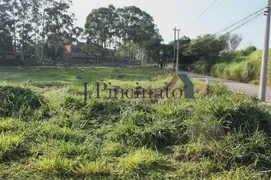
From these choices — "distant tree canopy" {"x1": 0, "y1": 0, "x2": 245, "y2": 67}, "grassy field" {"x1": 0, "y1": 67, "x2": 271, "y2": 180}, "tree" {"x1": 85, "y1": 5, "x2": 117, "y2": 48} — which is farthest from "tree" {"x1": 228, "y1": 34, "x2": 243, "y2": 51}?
"grassy field" {"x1": 0, "y1": 67, "x2": 271, "y2": 180}

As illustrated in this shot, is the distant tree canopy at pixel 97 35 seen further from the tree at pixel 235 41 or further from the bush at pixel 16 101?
the bush at pixel 16 101

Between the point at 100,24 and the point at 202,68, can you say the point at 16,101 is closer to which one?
the point at 202,68

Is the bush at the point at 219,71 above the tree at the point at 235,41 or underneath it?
underneath

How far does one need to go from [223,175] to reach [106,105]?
2.99 meters

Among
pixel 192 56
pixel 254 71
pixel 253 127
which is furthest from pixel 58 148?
pixel 192 56

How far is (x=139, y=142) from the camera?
360cm

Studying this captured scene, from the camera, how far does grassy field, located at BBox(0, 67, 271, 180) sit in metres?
2.76

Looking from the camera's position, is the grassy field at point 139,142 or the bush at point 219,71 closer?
the grassy field at point 139,142

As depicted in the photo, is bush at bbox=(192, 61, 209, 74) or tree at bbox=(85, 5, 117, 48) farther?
tree at bbox=(85, 5, 117, 48)

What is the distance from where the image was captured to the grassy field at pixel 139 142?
2764mm

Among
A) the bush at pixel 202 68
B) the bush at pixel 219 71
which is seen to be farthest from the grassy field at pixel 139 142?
the bush at pixel 202 68

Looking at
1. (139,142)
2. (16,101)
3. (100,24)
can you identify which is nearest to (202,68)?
(16,101)

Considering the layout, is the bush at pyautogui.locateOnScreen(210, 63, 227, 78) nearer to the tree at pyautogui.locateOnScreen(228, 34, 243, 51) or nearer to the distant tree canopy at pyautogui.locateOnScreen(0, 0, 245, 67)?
the distant tree canopy at pyautogui.locateOnScreen(0, 0, 245, 67)

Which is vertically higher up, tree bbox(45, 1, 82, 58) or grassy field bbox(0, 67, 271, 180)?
tree bbox(45, 1, 82, 58)
